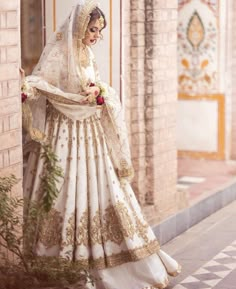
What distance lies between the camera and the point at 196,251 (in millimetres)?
8359

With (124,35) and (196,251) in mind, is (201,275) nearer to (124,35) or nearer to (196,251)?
(196,251)

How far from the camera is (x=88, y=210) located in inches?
266

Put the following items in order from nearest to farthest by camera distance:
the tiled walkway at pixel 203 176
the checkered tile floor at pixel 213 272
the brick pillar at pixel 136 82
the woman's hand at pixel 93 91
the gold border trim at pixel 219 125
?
1. the woman's hand at pixel 93 91
2. the checkered tile floor at pixel 213 272
3. the brick pillar at pixel 136 82
4. the tiled walkway at pixel 203 176
5. the gold border trim at pixel 219 125

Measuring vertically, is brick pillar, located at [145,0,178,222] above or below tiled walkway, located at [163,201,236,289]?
above

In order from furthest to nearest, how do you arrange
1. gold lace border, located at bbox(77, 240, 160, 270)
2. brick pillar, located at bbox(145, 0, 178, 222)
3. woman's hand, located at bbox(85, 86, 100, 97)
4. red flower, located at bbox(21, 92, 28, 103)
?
1. brick pillar, located at bbox(145, 0, 178, 222)
2. gold lace border, located at bbox(77, 240, 160, 270)
3. woman's hand, located at bbox(85, 86, 100, 97)
4. red flower, located at bbox(21, 92, 28, 103)

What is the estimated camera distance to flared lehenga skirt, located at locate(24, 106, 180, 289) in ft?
22.0

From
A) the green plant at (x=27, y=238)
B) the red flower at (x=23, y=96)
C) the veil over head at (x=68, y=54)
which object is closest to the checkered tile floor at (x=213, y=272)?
the green plant at (x=27, y=238)

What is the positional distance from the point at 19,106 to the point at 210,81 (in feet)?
20.1

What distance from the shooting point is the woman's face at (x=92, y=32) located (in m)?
6.71

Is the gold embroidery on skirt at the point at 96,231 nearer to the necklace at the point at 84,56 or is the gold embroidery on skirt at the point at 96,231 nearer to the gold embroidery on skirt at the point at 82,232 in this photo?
the gold embroidery on skirt at the point at 82,232

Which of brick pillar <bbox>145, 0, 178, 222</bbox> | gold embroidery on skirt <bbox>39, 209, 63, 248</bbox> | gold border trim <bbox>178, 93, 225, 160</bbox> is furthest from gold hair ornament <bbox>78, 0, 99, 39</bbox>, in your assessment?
gold border trim <bbox>178, 93, 225, 160</bbox>

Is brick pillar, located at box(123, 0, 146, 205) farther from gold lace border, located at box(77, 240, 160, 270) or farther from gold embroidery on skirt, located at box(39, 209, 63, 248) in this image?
gold embroidery on skirt, located at box(39, 209, 63, 248)

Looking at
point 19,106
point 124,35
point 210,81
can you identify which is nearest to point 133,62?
point 124,35

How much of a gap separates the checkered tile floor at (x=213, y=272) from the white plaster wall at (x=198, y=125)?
403cm
